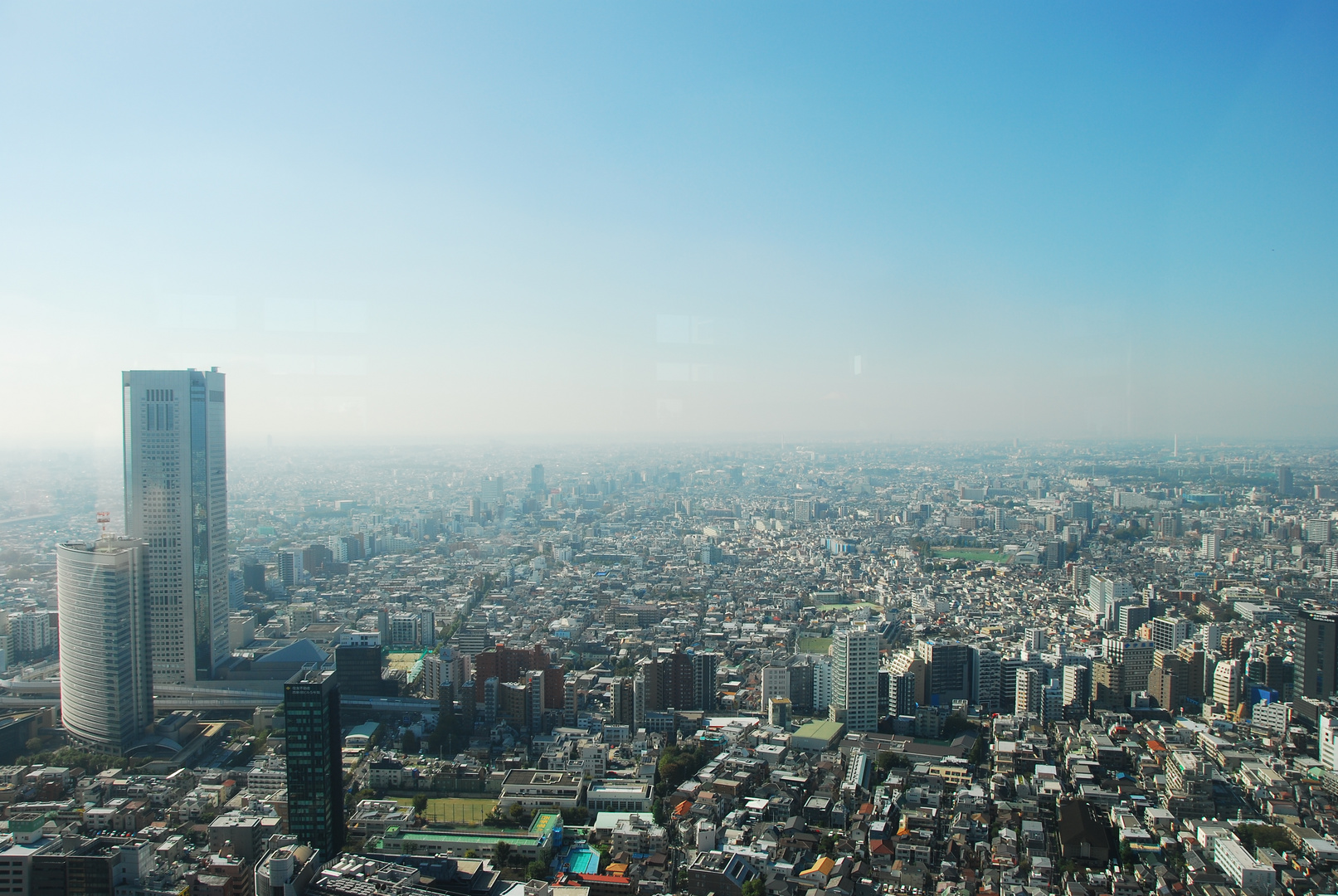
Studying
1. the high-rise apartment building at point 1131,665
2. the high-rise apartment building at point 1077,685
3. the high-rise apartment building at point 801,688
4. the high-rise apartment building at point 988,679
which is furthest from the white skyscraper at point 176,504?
the high-rise apartment building at point 1131,665

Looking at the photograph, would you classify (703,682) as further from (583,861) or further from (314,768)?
(314,768)

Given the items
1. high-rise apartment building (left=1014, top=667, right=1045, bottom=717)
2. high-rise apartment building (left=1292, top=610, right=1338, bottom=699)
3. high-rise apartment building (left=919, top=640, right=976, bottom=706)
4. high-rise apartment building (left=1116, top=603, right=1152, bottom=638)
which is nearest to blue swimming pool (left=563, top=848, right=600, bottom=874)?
high-rise apartment building (left=919, top=640, right=976, bottom=706)

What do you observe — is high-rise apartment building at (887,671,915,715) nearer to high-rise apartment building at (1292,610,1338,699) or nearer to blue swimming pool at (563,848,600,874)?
high-rise apartment building at (1292,610,1338,699)

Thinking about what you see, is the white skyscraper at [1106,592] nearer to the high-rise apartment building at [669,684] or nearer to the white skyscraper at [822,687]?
the white skyscraper at [822,687]

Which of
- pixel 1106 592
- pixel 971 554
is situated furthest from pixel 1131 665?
pixel 971 554

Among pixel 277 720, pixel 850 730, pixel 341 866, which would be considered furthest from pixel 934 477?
pixel 341 866
